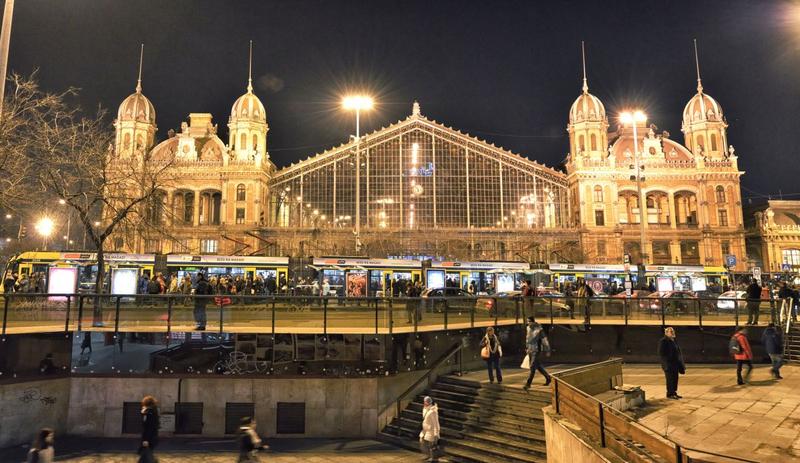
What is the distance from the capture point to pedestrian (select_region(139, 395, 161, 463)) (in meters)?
11.6

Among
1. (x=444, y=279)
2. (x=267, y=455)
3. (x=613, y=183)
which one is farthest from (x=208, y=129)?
(x=267, y=455)

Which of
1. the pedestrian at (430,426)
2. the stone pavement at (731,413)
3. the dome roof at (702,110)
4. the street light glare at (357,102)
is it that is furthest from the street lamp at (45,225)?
the dome roof at (702,110)

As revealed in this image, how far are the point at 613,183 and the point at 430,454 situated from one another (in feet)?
193

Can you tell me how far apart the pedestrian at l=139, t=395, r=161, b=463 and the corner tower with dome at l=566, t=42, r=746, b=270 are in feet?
188

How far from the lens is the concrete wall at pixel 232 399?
17.7m

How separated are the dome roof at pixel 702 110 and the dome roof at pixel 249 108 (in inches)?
2246

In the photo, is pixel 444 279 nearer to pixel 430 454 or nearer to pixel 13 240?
pixel 430 454

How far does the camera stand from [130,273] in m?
34.4

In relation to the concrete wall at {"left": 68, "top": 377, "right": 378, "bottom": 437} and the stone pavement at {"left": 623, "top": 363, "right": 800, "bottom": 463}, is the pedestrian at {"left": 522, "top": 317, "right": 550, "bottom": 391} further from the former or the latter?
the concrete wall at {"left": 68, "top": 377, "right": 378, "bottom": 437}

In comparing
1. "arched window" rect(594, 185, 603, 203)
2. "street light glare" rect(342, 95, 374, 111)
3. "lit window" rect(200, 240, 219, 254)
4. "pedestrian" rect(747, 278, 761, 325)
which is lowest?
"pedestrian" rect(747, 278, 761, 325)

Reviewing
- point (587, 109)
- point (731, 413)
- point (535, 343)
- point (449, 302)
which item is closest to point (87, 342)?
point (449, 302)

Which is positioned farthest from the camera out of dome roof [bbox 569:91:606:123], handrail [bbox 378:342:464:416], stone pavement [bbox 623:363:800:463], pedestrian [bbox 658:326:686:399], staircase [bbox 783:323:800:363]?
dome roof [bbox 569:91:606:123]

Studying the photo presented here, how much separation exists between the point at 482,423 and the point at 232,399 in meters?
8.39

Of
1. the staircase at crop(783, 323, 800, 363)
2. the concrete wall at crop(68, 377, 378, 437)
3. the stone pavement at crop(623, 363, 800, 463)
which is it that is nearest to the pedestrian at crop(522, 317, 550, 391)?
the stone pavement at crop(623, 363, 800, 463)
